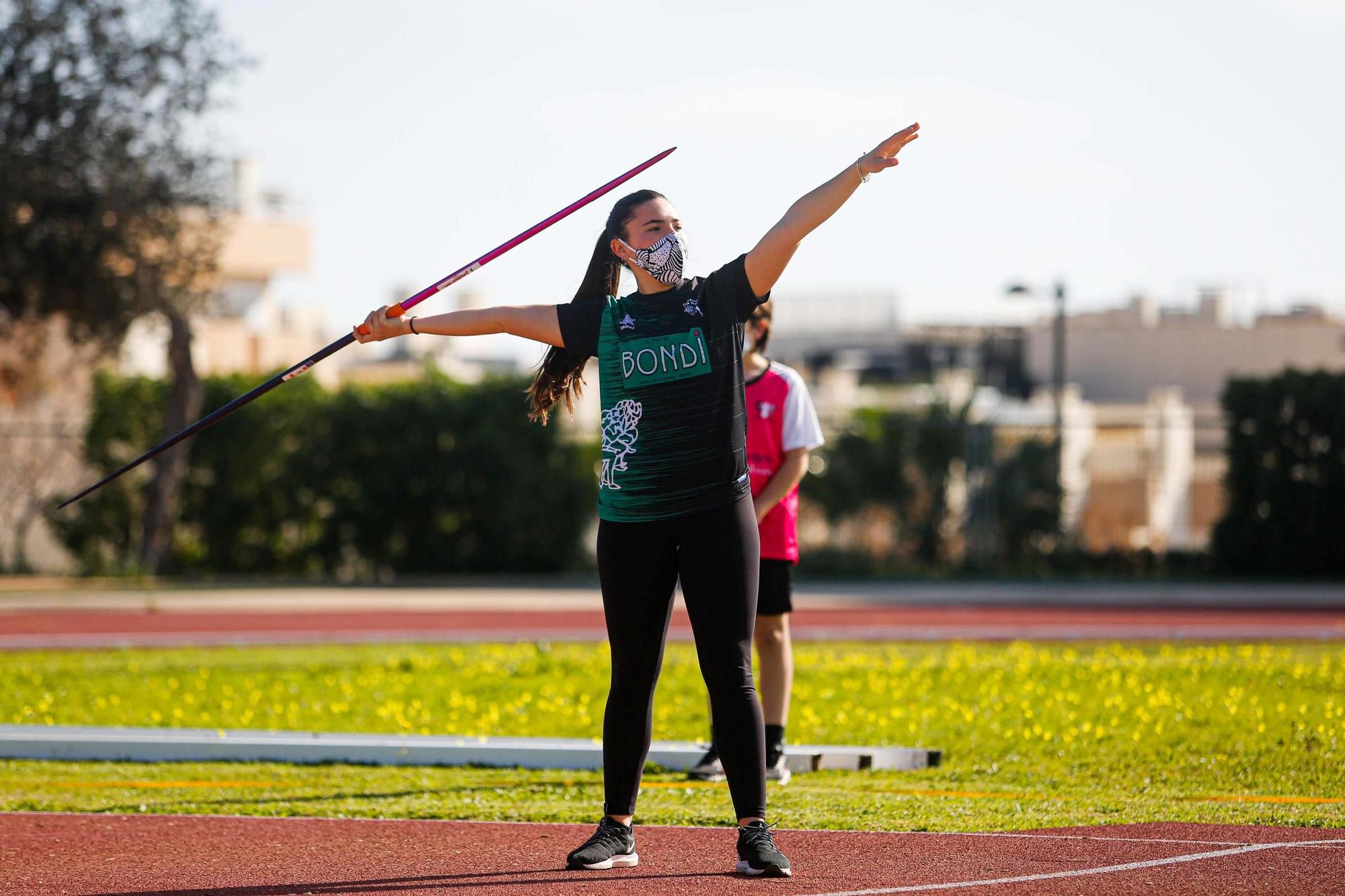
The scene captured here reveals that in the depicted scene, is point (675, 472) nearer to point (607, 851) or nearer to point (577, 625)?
point (607, 851)

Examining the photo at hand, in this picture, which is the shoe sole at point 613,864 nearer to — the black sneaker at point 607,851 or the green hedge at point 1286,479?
the black sneaker at point 607,851

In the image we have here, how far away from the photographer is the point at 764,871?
5.00m

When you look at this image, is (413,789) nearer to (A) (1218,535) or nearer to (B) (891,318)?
(A) (1218,535)

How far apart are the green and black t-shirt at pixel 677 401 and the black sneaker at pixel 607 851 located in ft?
3.21

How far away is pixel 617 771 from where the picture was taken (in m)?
5.33

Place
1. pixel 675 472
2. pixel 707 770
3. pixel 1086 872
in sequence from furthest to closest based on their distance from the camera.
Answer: pixel 707 770 < pixel 675 472 < pixel 1086 872

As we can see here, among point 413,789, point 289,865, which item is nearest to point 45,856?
point 289,865

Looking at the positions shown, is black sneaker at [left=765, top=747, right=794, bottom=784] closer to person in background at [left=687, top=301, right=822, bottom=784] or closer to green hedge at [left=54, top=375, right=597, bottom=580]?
person in background at [left=687, top=301, right=822, bottom=784]

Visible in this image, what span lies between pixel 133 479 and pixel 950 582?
12288mm

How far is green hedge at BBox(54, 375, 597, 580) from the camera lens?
2570 centimetres

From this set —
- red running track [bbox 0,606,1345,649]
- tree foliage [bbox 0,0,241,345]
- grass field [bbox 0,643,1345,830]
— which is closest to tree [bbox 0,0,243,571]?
tree foliage [bbox 0,0,241,345]

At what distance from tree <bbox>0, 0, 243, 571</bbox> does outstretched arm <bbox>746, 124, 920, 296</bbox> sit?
18.1 metres

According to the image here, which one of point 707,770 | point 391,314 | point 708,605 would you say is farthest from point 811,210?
point 707,770

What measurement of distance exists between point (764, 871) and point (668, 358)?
1.55 m
